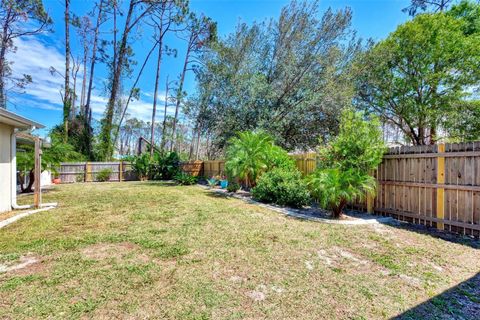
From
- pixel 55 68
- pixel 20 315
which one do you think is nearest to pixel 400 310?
pixel 20 315

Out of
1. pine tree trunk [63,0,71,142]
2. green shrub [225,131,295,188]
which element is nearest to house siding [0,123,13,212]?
green shrub [225,131,295,188]

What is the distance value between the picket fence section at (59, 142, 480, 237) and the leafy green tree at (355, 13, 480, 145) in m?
9.62

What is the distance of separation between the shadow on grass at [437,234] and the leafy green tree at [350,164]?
2.92 ft

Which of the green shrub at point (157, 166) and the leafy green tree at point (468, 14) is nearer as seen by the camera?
the leafy green tree at point (468, 14)

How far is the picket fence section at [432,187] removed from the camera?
4.34 metres

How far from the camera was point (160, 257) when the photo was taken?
330 cm

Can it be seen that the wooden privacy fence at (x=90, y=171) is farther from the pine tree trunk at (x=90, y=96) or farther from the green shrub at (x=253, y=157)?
the green shrub at (x=253, y=157)

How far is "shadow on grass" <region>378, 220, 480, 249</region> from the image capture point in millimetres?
4047

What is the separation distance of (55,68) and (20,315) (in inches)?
839

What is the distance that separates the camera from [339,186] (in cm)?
536

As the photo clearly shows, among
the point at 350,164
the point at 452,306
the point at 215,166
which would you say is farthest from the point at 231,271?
the point at 215,166

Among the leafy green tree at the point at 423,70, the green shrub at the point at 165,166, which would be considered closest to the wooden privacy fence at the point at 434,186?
the leafy green tree at the point at 423,70

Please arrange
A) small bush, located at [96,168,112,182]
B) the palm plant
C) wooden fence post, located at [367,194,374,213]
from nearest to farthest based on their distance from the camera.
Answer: the palm plant, wooden fence post, located at [367,194,374,213], small bush, located at [96,168,112,182]

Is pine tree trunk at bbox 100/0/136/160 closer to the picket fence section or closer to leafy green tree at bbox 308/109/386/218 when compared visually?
leafy green tree at bbox 308/109/386/218
